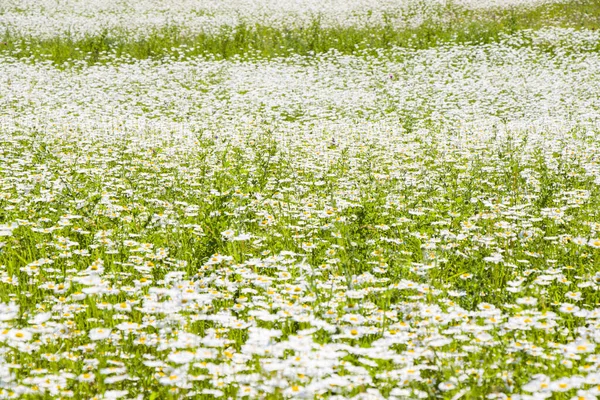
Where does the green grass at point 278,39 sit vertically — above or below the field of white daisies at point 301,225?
above

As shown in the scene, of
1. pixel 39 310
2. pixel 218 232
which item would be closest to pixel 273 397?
pixel 39 310

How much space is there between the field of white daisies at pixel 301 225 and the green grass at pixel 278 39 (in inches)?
20.8

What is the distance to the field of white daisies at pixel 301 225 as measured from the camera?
10.2ft

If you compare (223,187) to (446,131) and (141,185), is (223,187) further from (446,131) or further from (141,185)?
(446,131)

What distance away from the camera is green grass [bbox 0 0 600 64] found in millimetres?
19438

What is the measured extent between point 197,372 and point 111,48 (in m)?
18.4

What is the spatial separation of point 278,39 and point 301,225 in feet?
54.0

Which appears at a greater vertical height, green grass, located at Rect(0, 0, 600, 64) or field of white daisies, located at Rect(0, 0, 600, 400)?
green grass, located at Rect(0, 0, 600, 64)

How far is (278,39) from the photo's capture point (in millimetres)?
21172

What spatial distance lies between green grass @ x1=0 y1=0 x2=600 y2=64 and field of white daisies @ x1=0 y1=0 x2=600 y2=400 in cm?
53

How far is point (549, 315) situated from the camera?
10.8 feet

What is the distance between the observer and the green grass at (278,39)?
19438 mm

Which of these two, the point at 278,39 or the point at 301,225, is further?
the point at 278,39

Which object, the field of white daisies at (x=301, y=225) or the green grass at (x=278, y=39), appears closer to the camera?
the field of white daisies at (x=301, y=225)
